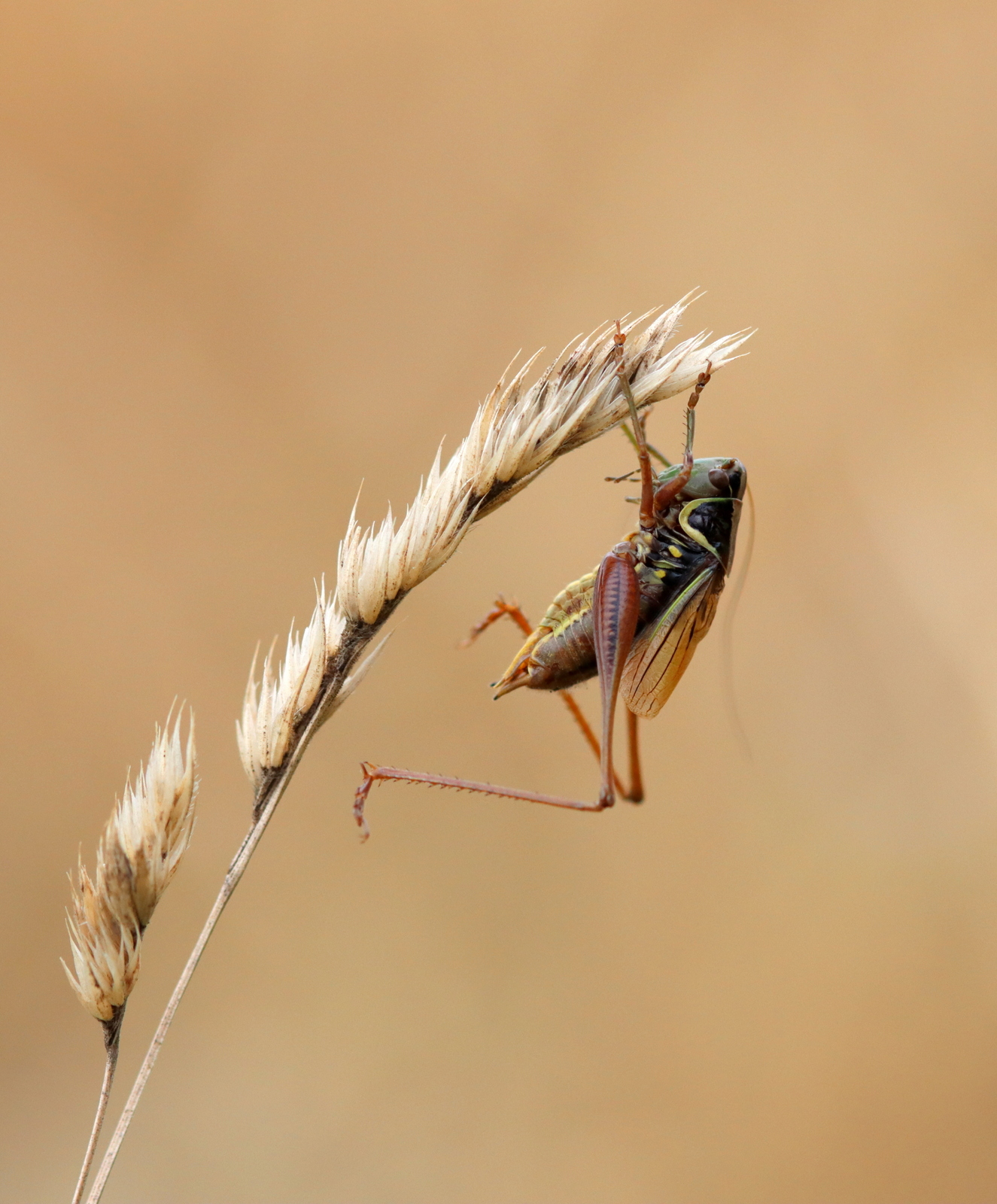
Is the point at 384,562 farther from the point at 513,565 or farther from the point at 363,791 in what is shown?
the point at 513,565

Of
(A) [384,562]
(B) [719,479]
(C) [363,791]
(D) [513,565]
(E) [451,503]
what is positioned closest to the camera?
(A) [384,562]

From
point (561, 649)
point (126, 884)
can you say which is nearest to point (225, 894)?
point (126, 884)

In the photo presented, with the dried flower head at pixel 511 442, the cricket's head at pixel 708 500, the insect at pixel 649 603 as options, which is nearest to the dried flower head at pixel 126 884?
the dried flower head at pixel 511 442

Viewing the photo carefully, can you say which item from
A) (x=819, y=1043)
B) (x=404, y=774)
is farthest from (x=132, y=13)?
(x=819, y=1043)

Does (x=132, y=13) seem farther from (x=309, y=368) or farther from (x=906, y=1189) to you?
(x=906, y=1189)

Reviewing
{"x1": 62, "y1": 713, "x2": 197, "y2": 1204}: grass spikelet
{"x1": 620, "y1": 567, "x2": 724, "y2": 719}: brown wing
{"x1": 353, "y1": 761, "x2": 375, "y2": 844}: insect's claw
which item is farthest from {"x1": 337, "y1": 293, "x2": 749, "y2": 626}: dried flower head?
{"x1": 620, "y1": 567, "x2": 724, "y2": 719}: brown wing

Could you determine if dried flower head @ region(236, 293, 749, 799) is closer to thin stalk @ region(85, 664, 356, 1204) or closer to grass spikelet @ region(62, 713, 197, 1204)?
thin stalk @ region(85, 664, 356, 1204)

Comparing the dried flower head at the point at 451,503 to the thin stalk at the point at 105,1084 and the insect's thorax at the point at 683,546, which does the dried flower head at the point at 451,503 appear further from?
the insect's thorax at the point at 683,546
